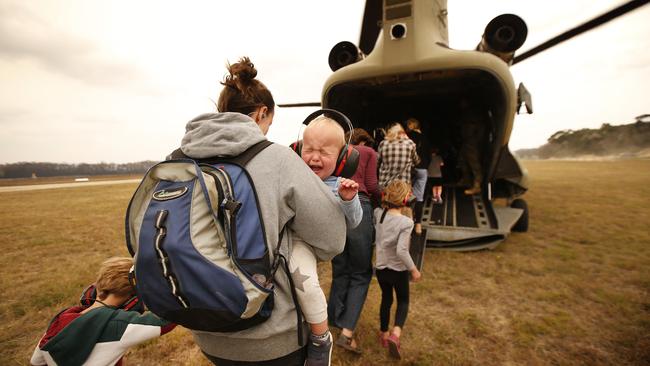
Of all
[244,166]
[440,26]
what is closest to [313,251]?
[244,166]

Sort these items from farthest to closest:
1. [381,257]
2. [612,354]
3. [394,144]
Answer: [394,144] → [381,257] → [612,354]

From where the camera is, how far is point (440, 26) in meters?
4.97

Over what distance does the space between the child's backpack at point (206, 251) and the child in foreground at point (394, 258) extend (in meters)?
1.59

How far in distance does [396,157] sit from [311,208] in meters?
2.62

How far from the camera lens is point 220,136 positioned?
3.33ft

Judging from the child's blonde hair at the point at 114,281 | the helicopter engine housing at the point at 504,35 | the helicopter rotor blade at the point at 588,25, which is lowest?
the child's blonde hair at the point at 114,281

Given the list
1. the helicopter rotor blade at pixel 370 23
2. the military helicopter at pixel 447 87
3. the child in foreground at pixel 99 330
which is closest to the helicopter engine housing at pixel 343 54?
the military helicopter at pixel 447 87

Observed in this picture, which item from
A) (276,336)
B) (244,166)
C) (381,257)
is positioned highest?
(244,166)

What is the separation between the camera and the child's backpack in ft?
2.75

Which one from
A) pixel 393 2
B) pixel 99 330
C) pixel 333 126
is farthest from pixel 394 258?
pixel 393 2

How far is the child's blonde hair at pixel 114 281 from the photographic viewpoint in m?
1.58

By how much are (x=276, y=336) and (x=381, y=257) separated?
1525mm

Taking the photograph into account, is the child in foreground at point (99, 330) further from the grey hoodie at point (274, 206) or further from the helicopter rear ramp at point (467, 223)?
the helicopter rear ramp at point (467, 223)

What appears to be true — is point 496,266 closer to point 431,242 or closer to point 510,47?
point 431,242
